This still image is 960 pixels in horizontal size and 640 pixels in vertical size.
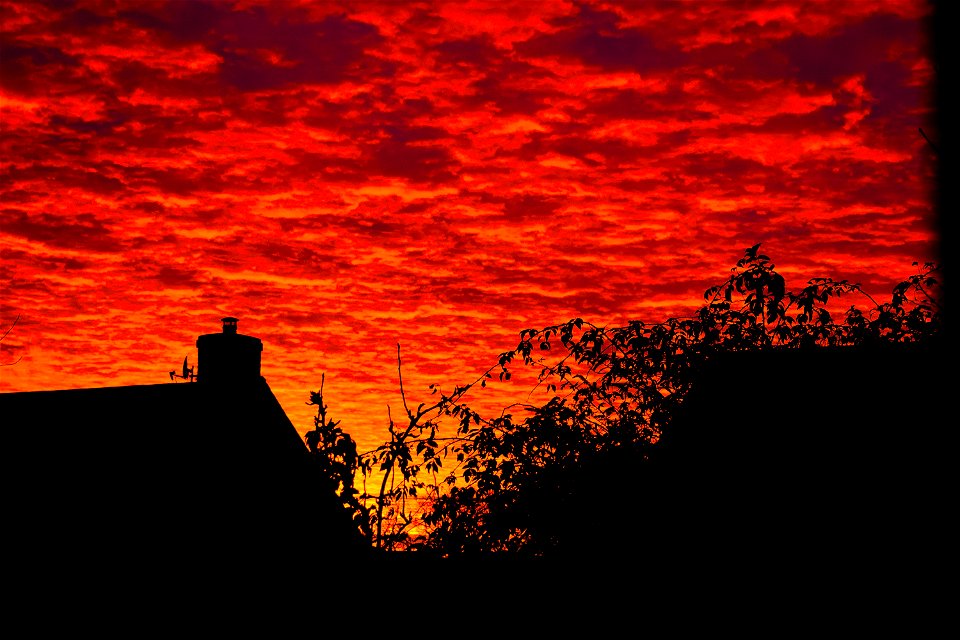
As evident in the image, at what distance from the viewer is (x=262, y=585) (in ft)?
41.4

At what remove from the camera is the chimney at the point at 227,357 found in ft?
50.4

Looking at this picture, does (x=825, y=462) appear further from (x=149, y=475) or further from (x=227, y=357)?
(x=227, y=357)

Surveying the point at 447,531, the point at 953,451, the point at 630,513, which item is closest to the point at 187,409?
the point at 447,531

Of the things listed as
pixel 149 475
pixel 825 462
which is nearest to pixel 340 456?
pixel 149 475

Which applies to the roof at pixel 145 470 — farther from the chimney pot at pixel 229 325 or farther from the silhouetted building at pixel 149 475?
the chimney pot at pixel 229 325

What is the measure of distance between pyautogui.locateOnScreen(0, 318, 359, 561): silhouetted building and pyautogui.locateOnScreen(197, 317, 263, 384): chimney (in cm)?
25

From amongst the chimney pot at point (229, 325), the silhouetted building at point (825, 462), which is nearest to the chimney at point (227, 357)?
the chimney pot at point (229, 325)

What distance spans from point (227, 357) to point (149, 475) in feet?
11.4

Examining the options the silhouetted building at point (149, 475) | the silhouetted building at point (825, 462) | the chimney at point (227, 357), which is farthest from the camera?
the chimney at point (227, 357)

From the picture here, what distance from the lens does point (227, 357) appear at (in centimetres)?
1541

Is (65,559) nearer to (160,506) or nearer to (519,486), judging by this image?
(160,506)

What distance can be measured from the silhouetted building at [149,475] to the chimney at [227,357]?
0.81 feet

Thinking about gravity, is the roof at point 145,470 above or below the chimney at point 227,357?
below

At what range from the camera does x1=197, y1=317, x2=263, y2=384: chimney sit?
50.4ft
